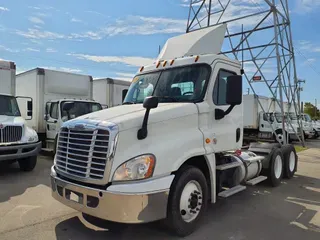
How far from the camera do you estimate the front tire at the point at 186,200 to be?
3783mm

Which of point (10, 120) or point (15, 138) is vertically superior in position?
point (10, 120)

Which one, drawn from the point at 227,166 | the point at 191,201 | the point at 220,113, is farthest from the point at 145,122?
the point at 227,166

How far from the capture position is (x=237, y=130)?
5.19 m

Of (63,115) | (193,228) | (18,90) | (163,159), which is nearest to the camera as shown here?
(163,159)

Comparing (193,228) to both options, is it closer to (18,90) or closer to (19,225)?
(19,225)

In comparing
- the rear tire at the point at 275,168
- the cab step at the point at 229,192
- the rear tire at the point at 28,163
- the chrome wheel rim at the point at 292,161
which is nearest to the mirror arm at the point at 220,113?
the cab step at the point at 229,192

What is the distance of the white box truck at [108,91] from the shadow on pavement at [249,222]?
28.5ft

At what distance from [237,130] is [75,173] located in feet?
9.53

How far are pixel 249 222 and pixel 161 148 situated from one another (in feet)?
7.13

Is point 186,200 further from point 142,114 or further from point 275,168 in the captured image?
point 275,168

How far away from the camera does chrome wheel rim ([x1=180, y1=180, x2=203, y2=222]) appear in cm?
396

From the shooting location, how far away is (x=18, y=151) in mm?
7703

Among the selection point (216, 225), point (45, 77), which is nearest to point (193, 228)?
point (216, 225)

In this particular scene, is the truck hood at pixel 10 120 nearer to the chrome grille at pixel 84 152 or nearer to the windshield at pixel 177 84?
the windshield at pixel 177 84
